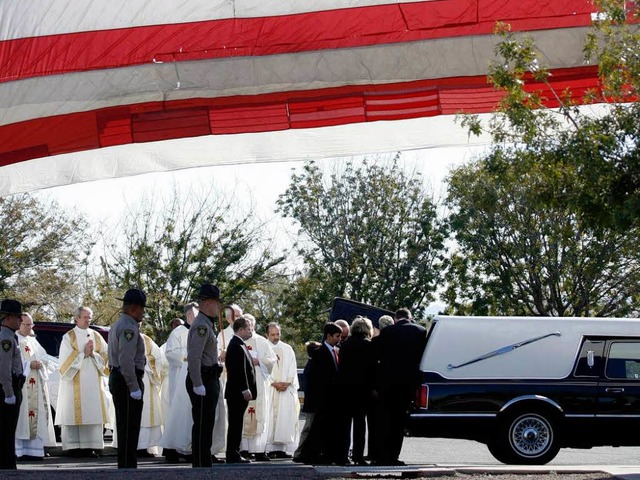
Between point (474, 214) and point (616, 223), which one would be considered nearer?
point (616, 223)

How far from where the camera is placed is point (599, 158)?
39.3 feet

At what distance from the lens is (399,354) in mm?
13359

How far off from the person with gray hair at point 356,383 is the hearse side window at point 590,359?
102 inches

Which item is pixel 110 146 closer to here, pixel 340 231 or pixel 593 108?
pixel 593 108

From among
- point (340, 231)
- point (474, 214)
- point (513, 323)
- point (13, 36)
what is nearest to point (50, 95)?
point (13, 36)

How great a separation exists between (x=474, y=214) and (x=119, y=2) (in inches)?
1646

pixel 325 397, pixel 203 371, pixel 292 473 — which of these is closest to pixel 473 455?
pixel 325 397

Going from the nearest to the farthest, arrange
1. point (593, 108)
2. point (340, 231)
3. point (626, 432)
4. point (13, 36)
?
point (13, 36) < point (593, 108) < point (626, 432) < point (340, 231)

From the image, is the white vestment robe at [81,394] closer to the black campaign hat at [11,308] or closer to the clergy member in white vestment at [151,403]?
the clergy member in white vestment at [151,403]

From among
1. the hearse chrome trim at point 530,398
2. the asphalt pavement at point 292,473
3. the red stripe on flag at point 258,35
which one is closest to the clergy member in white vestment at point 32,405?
the hearse chrome trim at point 530,398

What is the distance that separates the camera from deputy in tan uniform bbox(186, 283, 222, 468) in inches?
461

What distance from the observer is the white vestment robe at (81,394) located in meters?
17.3

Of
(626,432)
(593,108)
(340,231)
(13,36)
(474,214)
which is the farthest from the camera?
(340,231)

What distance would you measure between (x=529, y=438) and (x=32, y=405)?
22.3 feet
